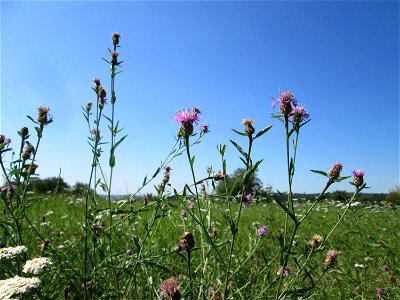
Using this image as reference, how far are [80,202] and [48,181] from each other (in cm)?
1006

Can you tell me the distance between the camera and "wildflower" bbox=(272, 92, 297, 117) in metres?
1.84

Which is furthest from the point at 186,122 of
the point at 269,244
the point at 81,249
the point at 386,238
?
the point at 386,238

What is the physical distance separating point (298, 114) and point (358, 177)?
1.65 ft

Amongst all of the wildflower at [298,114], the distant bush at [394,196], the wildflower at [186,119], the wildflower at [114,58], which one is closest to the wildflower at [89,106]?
the wildflower at [114,58]

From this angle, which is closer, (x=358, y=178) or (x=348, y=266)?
(x=358, y=178)

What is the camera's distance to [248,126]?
1763mm

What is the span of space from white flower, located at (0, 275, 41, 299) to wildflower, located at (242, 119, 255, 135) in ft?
3.67

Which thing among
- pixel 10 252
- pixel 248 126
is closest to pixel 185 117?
pixel 248 126

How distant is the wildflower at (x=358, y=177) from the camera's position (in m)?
1.92

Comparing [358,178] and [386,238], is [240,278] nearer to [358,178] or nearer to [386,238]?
[358,178]

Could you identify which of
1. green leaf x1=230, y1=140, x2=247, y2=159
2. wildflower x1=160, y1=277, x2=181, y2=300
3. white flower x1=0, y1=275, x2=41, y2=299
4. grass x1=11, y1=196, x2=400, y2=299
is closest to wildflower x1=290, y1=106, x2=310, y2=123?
green leaf x1=230, y1=140, x2=247, y2=159

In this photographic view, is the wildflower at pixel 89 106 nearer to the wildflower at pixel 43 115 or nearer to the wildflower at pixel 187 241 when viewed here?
the wildflower at pixel 43 115

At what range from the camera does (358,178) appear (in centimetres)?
193

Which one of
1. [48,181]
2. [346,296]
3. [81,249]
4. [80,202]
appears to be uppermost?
[48,181]
